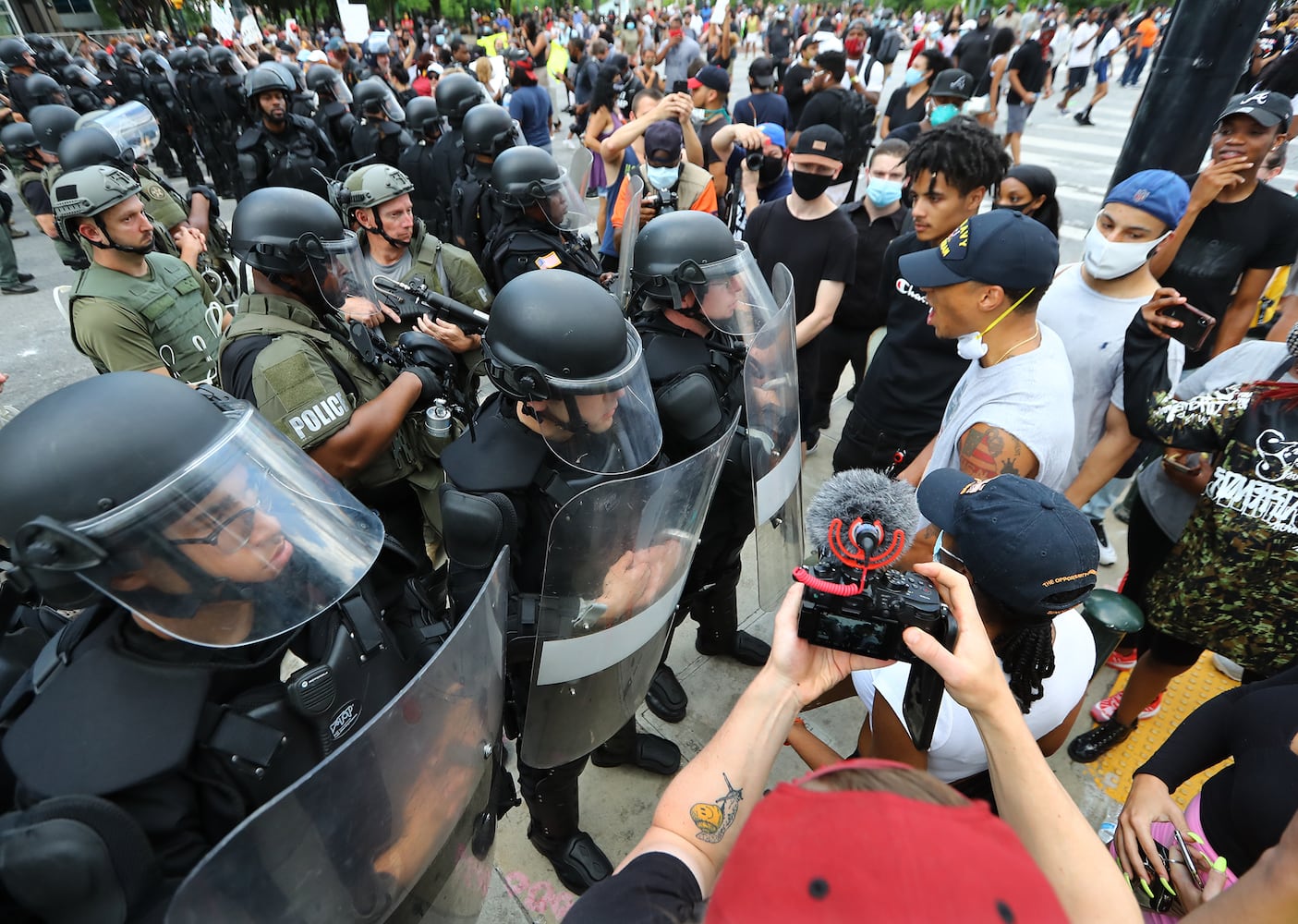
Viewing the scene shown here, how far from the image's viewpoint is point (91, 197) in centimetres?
299

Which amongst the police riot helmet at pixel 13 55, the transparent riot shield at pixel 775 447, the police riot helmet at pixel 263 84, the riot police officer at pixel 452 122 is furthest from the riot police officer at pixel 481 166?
the police riot helmet at pixel 13 55

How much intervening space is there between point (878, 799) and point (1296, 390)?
6.62 feet

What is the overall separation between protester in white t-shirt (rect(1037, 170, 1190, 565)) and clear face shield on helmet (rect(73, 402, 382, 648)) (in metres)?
2.80

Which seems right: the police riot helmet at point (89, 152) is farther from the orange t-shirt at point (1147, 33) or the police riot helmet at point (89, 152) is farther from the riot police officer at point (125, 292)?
the orange t-shirt at point (1147, 33)

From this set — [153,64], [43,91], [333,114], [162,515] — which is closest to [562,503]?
[162,515]

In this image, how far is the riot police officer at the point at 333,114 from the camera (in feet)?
24.5

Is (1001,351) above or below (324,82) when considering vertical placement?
below

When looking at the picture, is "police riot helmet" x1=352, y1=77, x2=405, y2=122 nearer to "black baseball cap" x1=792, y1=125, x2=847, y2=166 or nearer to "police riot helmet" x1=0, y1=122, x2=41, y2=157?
"police riot helmet" x1=0, y1=122, x2=41, y2=157

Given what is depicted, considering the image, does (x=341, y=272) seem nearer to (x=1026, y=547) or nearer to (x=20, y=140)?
(x=1026, y=547)

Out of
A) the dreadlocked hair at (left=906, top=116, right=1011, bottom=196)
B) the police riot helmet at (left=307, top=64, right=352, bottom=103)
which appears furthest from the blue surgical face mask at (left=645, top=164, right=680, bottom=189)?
the police riot helmet at (left=307, top=64, right=352, bottom=103)

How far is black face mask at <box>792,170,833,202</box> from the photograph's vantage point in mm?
3547

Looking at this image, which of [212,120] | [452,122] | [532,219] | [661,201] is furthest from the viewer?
[212,120]

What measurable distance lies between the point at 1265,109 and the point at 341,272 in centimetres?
439

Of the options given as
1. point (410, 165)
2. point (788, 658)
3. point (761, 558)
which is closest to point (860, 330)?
point (761, 558)
